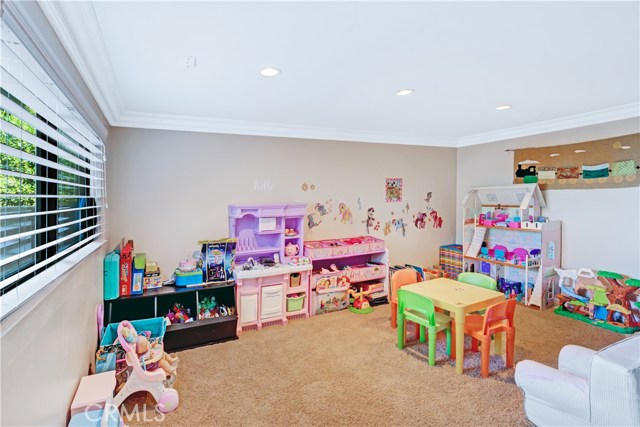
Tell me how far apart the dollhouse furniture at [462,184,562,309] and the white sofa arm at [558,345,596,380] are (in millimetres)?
2131

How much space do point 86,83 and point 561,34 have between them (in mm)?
2719

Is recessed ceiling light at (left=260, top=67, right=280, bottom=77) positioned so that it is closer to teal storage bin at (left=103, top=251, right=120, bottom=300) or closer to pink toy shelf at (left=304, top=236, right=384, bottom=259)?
teal storage bin at (left=103, top=251, right=120, bottom=300)

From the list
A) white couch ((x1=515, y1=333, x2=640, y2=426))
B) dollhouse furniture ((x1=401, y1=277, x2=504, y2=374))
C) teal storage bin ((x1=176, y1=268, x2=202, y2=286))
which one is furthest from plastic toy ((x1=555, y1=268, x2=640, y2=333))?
teal storage bin ((x1=176, y1=268, x2=202, y2=286))

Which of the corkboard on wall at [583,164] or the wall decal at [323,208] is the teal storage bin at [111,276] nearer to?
the wall decal at [323,208]

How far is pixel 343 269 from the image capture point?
13.7 feet

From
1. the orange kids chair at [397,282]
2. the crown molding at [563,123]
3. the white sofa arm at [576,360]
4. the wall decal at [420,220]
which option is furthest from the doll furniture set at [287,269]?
the white sofa arm at [576,360]

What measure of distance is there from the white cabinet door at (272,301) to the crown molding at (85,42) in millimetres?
2268

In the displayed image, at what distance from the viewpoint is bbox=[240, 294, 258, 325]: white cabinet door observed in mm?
3475

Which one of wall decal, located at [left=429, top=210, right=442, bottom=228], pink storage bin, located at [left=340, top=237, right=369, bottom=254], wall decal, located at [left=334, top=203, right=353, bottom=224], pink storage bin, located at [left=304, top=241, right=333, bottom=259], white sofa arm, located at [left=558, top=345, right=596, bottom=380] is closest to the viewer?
white sofa arm, located at [left=558, top=345, right=596, bottom=380]

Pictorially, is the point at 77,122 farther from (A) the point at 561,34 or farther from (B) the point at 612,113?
(B) the point at 612,113

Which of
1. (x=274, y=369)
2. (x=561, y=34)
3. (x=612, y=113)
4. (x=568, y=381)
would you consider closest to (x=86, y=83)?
(x=274, y=369)

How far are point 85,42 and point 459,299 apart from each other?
118 inches

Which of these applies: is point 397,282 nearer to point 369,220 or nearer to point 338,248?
point 338,248

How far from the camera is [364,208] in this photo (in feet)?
15.2
